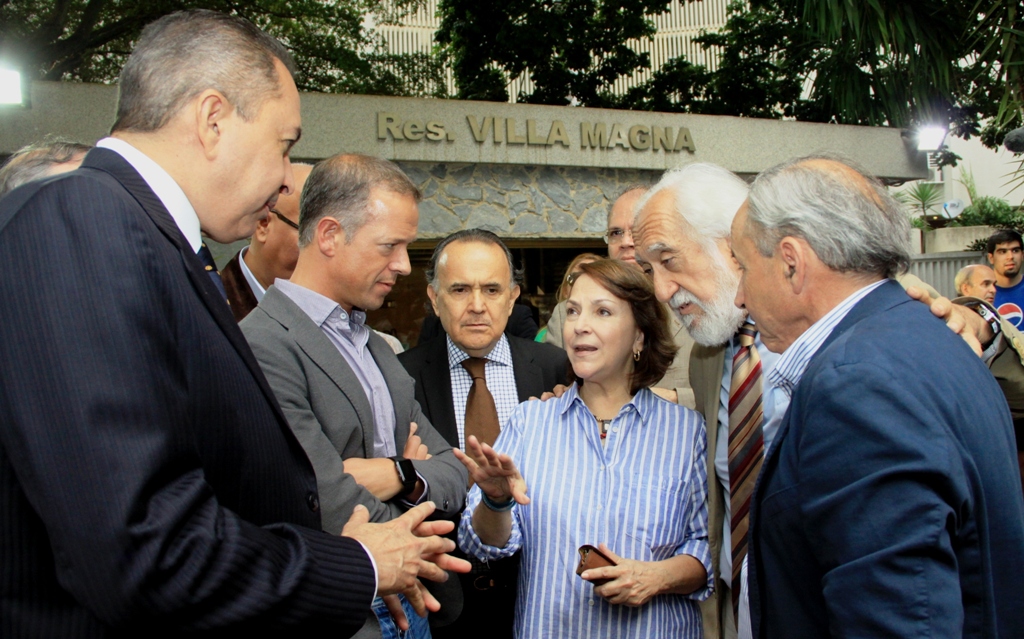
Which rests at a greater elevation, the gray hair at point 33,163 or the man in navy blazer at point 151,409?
the gray hair at point 33,163

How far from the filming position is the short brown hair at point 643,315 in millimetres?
2535

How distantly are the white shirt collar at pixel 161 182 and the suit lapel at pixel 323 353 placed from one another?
682 millimetres

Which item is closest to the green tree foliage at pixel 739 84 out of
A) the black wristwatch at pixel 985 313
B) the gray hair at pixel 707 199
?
the gray hair at pixel 707 199

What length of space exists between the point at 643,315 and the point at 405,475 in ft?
3.46

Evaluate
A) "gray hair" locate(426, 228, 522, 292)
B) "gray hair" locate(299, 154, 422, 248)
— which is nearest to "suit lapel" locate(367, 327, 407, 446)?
"gray hair" locate(299, 154, 422, 248)

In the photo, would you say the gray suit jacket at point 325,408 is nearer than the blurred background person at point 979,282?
Yes

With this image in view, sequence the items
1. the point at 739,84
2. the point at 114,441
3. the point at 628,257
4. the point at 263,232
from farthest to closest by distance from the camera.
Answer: the point at 739,84, the point at 628,257, the point at 263,232, the point at 114,441

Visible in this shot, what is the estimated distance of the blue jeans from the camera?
6.46 ft

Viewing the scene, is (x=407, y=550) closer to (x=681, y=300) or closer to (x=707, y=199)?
(x=681, y=300)

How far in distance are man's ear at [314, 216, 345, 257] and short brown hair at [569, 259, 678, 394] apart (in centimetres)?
90

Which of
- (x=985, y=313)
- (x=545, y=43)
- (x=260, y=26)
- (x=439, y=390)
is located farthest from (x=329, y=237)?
(x=260, y=26)

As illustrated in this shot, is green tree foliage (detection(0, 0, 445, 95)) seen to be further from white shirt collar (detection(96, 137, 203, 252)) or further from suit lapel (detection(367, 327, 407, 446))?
white shirt collar (detection(96, 137, 203, 252))

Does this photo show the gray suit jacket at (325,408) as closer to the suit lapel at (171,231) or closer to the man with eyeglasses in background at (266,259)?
the suit lapel at (171,231)

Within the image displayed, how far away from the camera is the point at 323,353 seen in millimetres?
1998
